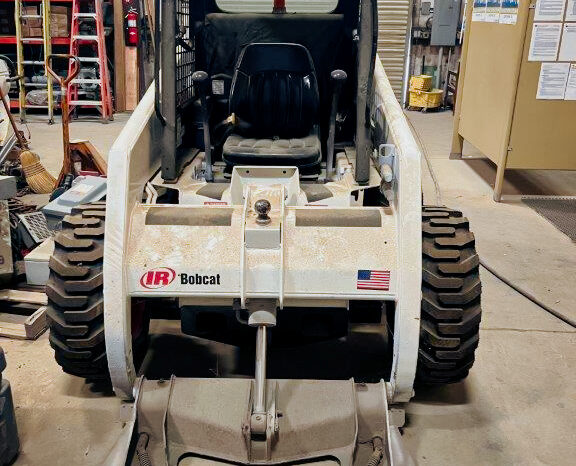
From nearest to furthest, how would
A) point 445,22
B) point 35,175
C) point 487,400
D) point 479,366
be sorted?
point 487,400, point 479,366, point 35,175, point 445,22

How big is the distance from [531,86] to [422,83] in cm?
552

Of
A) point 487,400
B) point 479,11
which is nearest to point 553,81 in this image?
point 479,11

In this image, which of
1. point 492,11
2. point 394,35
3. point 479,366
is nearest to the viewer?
point 479,366

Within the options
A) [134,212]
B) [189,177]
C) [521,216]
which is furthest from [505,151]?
[134,212]

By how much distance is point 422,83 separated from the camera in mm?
10891

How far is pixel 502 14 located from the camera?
5926 millimetres

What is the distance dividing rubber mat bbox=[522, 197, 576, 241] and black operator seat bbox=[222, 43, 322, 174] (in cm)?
259

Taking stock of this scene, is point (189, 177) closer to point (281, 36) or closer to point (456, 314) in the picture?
point (281, 36)

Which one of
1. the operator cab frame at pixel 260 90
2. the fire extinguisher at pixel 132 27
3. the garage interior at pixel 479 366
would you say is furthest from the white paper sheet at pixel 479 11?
the fire extinguisher at pixel 132 27

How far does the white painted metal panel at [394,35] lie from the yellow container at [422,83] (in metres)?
0.32

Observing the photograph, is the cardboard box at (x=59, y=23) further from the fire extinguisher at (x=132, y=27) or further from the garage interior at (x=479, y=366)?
the garage interior at (x=479, y=366)

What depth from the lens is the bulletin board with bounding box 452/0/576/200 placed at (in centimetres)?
536

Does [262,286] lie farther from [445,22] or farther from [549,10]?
[445,22]

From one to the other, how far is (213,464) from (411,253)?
1012mm
